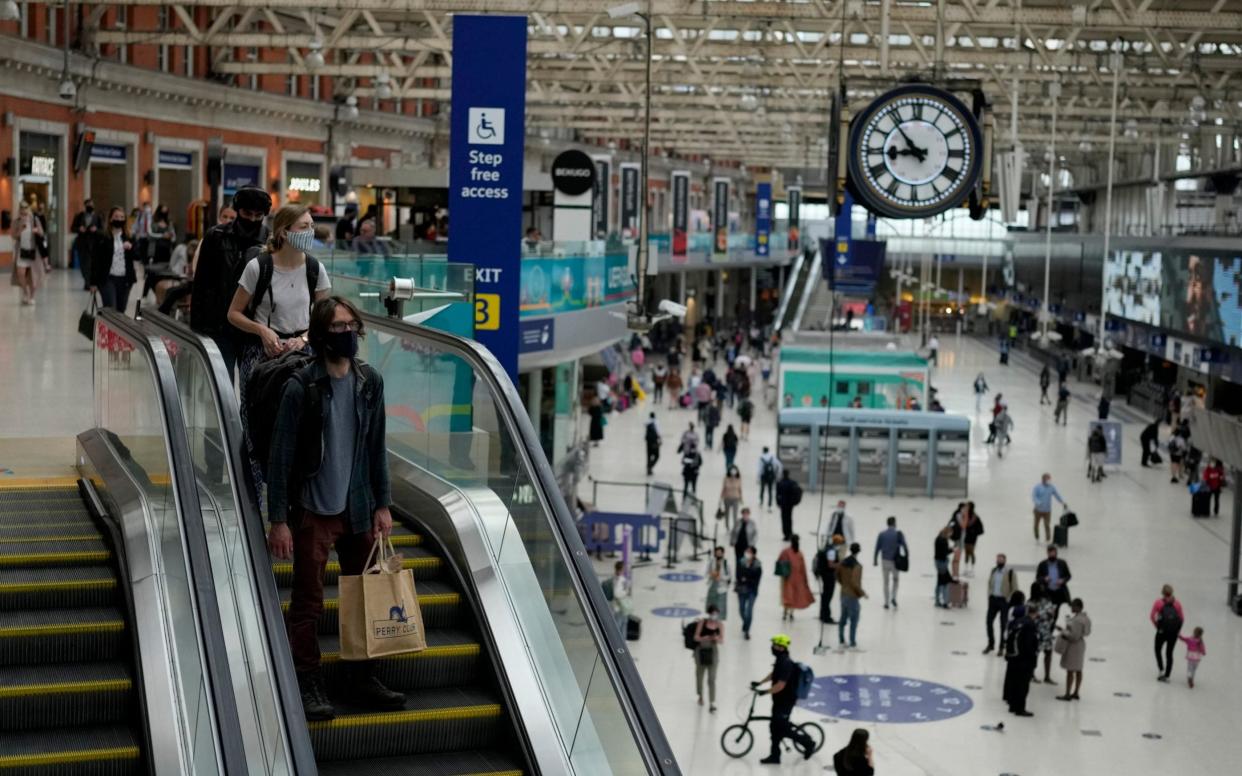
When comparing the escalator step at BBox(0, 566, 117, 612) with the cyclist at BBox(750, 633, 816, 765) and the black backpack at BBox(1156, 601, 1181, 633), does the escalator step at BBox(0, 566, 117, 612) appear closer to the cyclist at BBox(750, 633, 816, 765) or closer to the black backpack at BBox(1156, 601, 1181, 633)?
the cyclist at BBox(750, 633, 816, 765)

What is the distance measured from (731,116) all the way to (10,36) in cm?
2568

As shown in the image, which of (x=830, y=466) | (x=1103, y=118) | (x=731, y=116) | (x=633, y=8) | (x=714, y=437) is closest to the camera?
(x=633, y=8)

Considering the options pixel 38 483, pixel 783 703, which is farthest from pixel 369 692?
pixel 783 703

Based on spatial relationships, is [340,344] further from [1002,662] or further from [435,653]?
[1002,662]

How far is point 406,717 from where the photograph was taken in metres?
5.68

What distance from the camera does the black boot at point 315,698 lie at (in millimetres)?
5574

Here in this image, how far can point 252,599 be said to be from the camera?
5418mm

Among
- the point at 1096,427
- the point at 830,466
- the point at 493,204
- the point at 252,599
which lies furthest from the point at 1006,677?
the point at 1096,427

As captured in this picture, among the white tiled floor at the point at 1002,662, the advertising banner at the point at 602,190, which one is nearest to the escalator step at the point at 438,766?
the white tiled floor at the point at 1002,662

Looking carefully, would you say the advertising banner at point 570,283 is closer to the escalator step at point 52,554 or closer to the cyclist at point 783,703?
the cyclist at point 783,703

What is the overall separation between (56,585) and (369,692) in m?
1.61

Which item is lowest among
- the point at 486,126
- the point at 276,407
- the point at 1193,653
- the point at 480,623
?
the point at 1193,653

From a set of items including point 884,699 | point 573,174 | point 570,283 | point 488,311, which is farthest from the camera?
point 573,174

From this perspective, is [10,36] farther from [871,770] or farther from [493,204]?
[871,770]
